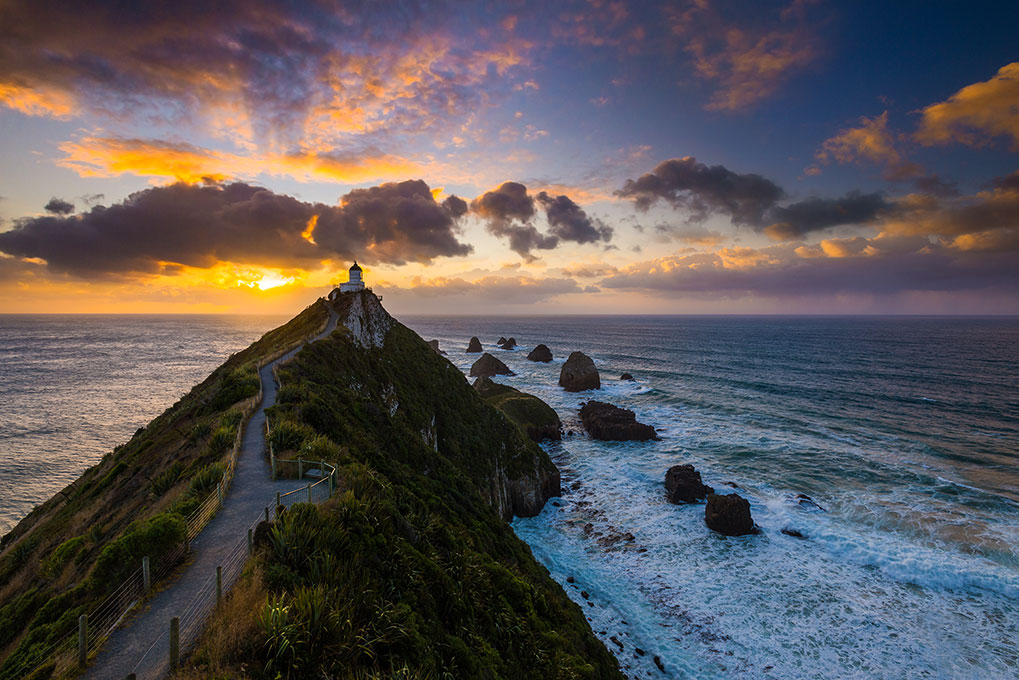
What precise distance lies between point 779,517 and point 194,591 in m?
40.4

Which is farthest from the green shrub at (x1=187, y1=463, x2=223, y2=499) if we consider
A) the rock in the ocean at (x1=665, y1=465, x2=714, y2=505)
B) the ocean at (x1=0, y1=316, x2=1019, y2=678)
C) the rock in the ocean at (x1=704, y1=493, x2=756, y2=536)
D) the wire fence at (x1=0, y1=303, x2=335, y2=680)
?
the rock in the ocean at (x1=665, y1=465, x2=714, y2=505)

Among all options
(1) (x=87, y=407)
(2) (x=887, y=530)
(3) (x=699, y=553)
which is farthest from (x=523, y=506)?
(1) (x=87, y=407)

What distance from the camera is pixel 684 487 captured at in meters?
37.0

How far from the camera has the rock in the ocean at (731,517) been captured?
32.3m

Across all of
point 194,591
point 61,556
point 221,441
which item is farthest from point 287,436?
point 194,591

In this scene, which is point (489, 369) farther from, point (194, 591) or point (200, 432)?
point (194, 591)

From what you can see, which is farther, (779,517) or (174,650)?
(779,517)

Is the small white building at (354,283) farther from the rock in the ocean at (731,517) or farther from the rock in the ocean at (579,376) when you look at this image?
the rock in the ocean at (731,517)

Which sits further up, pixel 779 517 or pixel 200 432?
pixel 200 432

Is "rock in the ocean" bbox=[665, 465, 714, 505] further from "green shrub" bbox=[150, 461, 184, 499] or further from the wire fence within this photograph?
"green shrub" bbox=[150, 461, 184, 499]

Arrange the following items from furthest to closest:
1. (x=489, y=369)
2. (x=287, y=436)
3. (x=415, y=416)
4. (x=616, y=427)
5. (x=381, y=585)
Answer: (x=489, y=369), (x=616, y=427), (x=415, y=416), (x=287, y=436), (x=381, y=585)

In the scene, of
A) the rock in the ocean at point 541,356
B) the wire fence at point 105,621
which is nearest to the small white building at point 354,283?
the wire fence at point 105,621

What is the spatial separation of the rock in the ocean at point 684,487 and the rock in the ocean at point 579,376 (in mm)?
40609

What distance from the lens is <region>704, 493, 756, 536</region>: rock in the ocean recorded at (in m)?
32.3
